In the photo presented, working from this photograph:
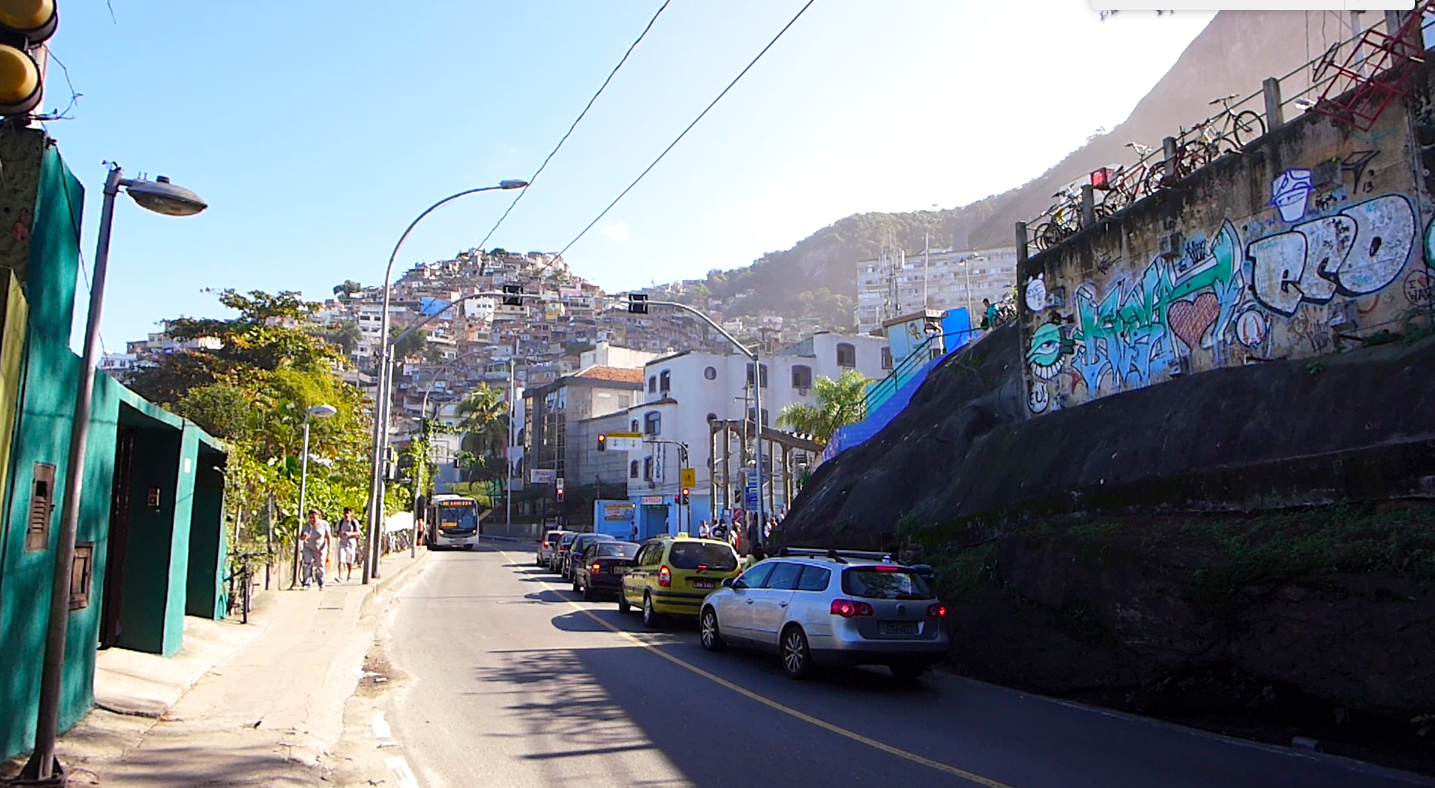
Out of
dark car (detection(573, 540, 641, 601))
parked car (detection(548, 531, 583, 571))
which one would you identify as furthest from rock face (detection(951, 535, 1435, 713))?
parked car (detection(548, 531, 583, 571))

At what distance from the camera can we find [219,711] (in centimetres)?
920

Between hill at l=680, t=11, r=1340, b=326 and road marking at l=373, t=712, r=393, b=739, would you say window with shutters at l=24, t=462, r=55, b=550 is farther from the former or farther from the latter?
hill at l=680, t=11, r=1340, b=326

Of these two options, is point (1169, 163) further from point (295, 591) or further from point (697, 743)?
point (295, 591)

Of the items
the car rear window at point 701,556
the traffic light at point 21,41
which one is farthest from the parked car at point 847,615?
the traffic light at point 21,41

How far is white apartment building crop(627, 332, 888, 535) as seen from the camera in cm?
6419

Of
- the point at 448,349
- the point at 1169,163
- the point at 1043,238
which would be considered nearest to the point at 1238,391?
the point at 1169,163

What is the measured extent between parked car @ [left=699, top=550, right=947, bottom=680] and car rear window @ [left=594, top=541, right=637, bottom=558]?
1074cm

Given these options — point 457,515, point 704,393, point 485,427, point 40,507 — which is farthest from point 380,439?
point 485,427

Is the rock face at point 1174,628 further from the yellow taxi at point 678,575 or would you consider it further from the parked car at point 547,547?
the parked car at point 547,547

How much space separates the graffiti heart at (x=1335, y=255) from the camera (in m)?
12.4

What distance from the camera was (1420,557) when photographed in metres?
8.56

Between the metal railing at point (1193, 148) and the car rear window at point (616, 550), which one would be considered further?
the car rear window at point (616, 550)

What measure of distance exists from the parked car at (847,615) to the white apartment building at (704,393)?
48.1m

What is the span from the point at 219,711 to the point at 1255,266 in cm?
1468
